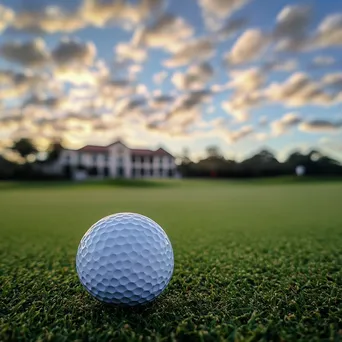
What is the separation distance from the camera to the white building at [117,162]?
53.4m

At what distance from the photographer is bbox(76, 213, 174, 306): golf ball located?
5.57ft

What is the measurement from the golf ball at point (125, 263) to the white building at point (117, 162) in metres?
49.3

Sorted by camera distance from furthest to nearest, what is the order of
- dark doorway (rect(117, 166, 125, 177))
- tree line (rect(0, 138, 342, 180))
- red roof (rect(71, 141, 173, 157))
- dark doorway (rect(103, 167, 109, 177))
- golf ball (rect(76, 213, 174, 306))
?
dark doorway (rect(117, 166, 125, 177)) → red roof (rect(71, 141, 173, 157)) → dark doorway (rect(103, 167, 109, 177)) → tree line (rect(0, 138, 342, 180)) → golf ball (rect(76, 213, 174, 306))

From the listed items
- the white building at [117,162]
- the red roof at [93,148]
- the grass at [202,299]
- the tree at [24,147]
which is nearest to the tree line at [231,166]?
the tree at [24,147]

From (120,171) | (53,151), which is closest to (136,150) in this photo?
(120,171)

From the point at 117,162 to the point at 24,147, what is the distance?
59.7 ft

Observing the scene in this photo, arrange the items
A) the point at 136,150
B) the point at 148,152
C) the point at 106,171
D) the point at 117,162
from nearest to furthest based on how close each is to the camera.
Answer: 1. the point at 106,171
2. the point at 117,162
3. the point at 136,150
4. the point at 148,152

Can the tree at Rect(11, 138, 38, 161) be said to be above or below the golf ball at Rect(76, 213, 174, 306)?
above

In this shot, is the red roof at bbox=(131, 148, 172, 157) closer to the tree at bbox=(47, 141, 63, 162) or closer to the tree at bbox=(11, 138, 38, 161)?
the tree at bbox=(47, 141, 63, 162)

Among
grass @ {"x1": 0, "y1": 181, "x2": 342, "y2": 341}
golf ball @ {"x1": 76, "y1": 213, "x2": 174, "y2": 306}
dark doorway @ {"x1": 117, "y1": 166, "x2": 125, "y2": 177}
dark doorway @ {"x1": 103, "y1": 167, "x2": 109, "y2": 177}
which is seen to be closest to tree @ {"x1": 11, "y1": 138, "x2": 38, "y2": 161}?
dark doorway @ {"x1": 103, "y1": 167, "x2": 109, "y2": 177}

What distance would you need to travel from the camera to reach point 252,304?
1.71 metres

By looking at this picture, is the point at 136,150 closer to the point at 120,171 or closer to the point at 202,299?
the point at 120,171

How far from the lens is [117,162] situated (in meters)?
58.0

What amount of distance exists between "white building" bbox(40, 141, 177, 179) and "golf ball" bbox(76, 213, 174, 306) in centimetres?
4929
